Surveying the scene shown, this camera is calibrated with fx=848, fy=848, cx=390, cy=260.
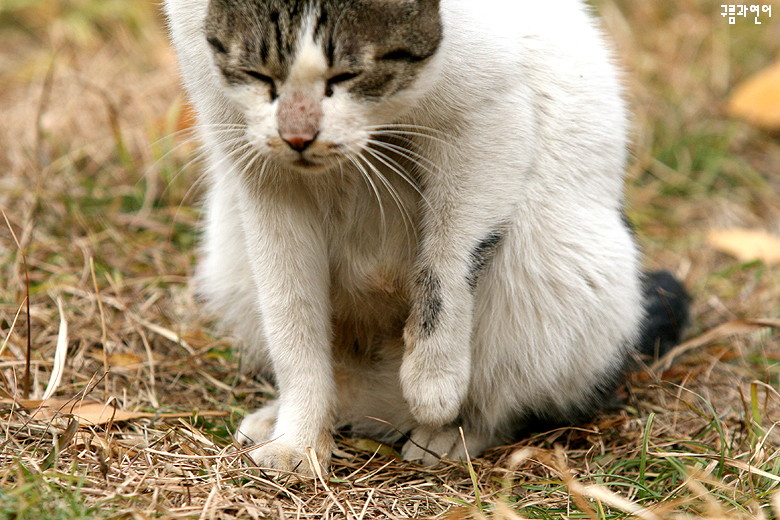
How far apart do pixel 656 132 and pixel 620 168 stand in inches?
78.0

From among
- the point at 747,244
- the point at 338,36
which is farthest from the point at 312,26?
the point at 747,244

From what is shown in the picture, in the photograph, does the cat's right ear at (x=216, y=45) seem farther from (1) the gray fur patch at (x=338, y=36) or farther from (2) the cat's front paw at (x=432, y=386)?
(2) the cat's front paw at (x=432, y=386)

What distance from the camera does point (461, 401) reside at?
212 centimetres

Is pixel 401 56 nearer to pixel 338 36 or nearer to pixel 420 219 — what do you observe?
pixel 338 36

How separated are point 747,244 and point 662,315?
94 centimetres

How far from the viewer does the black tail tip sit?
2.62 m

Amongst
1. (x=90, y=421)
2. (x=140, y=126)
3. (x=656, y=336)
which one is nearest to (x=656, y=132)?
(x=656, y=336)

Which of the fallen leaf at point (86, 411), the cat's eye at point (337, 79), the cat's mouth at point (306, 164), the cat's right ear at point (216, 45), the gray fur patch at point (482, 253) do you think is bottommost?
the fallen leaf at point (86, 411)

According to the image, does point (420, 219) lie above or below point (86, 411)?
above

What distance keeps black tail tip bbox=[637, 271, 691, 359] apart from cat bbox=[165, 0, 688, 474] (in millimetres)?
262

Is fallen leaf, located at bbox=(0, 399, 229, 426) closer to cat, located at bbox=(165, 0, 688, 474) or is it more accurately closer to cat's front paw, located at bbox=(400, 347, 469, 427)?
cat, located at bbox=(165, 0, 688, 474)

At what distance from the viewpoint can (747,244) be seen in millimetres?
3369

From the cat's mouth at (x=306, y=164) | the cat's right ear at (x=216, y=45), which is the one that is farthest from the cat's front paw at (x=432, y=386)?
the cat's right ear at (x=216, y=45)

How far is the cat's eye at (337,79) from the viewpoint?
1665mm
